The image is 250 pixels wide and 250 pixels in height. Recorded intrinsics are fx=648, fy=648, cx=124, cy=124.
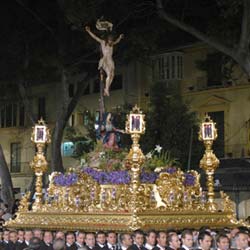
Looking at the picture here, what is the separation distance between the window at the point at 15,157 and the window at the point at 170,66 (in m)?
13.8

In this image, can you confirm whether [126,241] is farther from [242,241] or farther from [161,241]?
[242,241]

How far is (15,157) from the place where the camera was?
140 ft

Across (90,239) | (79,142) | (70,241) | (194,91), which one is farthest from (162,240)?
(194,91)

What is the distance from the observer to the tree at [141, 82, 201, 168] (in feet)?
91.8

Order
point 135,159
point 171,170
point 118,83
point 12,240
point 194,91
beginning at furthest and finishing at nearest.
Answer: point 118,83 < point 194,91 < point 171,170 < point 135,159 < point 12,240

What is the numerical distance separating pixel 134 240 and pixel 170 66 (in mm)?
21726

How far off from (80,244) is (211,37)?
336 inches

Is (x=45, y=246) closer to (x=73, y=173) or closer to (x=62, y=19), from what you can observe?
(x=73, y=173)

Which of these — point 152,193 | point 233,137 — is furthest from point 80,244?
point 233,137

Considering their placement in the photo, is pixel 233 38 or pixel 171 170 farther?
pixel 233 38


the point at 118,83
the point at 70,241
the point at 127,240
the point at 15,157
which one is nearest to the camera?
the point at 127,240

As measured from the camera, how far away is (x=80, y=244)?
12.1 meters

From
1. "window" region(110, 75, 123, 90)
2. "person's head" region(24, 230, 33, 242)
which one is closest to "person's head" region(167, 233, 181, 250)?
"person's head" region(24, 230, 33, 242)

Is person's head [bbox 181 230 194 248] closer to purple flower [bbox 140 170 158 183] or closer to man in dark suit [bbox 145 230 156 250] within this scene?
man in dark suit [bbox 145 230 156 250]
